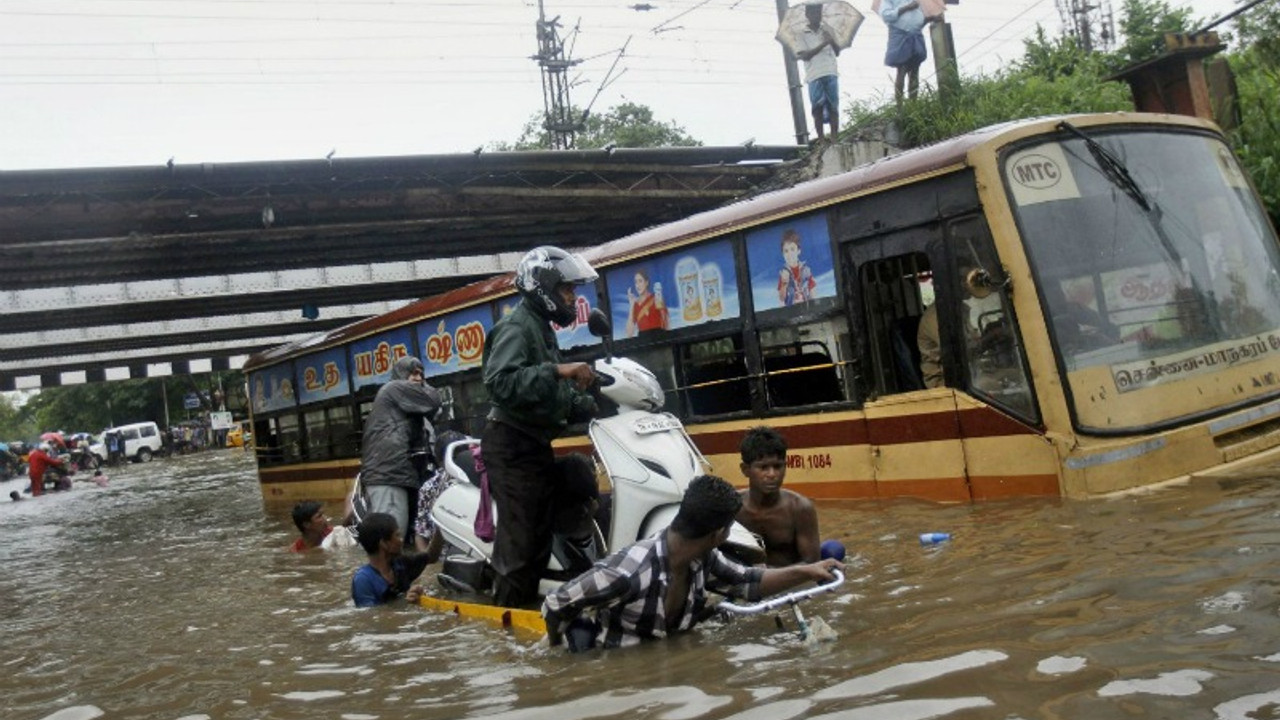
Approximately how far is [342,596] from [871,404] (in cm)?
374

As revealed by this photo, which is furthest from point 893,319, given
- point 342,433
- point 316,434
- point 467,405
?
point 316,434

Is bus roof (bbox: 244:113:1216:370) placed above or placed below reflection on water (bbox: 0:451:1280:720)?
above

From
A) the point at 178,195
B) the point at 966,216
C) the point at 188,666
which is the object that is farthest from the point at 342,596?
the point at 178,195

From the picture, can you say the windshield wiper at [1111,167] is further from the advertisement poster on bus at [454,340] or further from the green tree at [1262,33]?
the green tree at [1262,33]

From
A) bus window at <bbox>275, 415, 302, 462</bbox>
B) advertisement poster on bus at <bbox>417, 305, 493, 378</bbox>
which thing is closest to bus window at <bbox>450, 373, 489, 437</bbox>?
advertisement poster on bus at <bbox>417, 305, 493, 378</bbox>

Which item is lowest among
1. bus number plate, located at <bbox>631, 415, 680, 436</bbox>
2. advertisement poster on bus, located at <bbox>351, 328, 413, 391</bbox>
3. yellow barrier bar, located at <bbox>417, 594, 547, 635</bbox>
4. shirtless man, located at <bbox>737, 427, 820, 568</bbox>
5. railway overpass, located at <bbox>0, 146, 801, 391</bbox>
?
yellow barrier bar, located at <bbox>417, 594, 547, 635</bbox>

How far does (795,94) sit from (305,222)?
9.55 m

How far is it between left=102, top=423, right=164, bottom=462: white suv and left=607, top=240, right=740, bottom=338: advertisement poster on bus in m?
48.4

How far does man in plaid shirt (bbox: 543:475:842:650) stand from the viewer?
14.3 feet

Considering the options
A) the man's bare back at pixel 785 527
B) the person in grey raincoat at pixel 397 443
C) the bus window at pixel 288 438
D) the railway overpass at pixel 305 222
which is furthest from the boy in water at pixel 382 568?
the bus window at pixel 288 438

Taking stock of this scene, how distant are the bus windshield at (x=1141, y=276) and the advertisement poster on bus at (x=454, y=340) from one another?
650 cm

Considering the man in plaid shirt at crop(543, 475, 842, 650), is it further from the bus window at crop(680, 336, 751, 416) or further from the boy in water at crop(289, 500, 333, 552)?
the boy in water at crop(289, 500, 333, 552)

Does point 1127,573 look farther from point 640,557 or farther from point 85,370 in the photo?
point 85,370

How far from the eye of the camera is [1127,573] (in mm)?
4926
